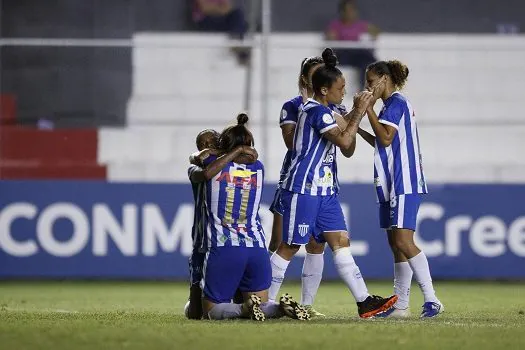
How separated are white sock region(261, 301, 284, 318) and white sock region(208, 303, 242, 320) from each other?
17cm

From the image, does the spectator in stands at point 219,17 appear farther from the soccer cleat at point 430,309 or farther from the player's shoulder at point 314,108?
the soccer cleat at point 430,309

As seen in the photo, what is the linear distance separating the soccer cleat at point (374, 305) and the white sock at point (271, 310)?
63 cm

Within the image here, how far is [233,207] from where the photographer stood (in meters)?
8.82

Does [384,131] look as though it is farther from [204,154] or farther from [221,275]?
[221,275]

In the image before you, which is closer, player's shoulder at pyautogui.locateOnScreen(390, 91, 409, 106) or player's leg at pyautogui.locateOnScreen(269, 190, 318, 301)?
player's leg at pyautogui.locateOnScreen(269, 190, 318, 301)

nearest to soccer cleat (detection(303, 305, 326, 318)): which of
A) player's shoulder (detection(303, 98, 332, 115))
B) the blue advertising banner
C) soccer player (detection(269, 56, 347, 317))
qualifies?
soccer player (detection(269, 56, 347, 317))

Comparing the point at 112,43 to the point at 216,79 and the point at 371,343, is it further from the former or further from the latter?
the point at 371,343

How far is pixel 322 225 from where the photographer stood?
29.7 ft

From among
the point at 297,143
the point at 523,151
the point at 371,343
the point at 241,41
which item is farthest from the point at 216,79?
the point at 371,343

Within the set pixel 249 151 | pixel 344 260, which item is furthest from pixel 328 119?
pixel 344 260

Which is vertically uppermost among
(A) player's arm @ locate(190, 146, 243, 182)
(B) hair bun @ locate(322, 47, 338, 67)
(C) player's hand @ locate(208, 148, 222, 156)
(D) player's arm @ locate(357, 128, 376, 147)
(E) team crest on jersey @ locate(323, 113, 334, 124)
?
(B) hair bun @ locate(322, 47, 338, 67)

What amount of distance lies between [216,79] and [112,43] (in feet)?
4.63

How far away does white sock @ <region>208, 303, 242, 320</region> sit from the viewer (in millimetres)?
8586

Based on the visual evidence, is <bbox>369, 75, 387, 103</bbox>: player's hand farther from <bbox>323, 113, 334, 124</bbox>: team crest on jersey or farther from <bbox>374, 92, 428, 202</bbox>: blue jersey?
<bbox>323, 113, 334, 124</bbox>: team crest on jersey
